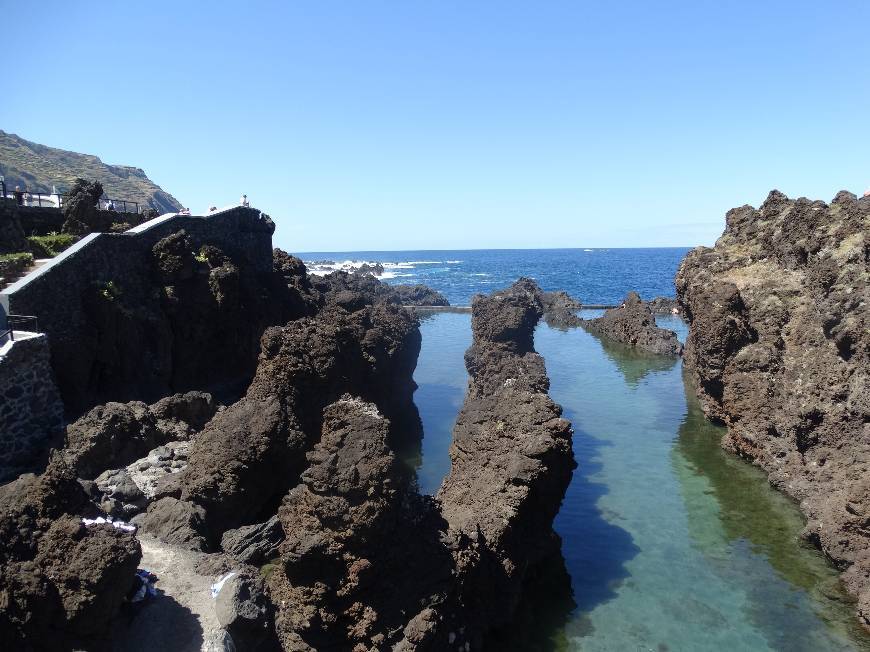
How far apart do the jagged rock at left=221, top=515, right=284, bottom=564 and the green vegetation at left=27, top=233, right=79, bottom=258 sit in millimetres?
15658

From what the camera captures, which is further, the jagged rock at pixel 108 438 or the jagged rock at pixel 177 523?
the jagged rock at pixel 108 438

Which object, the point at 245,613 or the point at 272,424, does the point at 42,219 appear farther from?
the point at 245,613

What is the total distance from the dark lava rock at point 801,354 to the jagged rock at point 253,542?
12.5m

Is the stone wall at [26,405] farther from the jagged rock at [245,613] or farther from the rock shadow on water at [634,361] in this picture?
the rock shadow on water at [634,361]

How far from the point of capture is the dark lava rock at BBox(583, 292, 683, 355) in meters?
41.2

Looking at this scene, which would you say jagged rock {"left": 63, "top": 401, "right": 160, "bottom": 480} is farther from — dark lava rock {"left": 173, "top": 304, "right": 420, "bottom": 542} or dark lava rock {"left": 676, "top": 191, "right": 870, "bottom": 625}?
dark lava rock {"left": 676, "top": 191, "right": 870, "bottom": 625}

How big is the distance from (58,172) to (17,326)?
257ft

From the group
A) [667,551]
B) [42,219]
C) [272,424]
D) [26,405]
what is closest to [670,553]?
[667,551]

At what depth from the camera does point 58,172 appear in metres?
80.3

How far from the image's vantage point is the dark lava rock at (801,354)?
1470 centimetres

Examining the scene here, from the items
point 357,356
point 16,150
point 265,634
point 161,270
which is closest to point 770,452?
point 357,356

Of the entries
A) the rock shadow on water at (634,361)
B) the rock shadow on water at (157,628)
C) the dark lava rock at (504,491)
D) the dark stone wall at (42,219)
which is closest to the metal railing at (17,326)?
the dark stone wall at (42,219)

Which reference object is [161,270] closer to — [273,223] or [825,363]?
[273,223]

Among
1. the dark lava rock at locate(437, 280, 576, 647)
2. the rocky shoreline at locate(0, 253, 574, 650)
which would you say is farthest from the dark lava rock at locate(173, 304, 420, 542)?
the dark lava rock at locate(437, 280, 576, 647)
